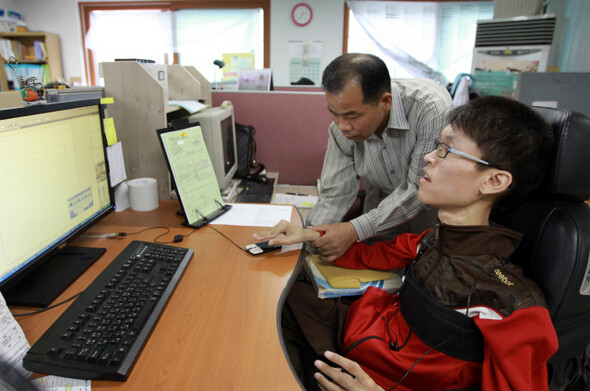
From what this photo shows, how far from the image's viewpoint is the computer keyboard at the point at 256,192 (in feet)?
5.63

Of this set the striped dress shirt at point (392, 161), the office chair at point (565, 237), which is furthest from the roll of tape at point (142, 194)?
the office chair at point (565, 237)

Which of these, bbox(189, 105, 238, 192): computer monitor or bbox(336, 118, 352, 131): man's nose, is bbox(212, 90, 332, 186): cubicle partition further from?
bbox(336, 118, 352, 131): man's nose

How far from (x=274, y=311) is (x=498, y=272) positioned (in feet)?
1.74

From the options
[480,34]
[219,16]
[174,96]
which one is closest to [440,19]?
[480,34]

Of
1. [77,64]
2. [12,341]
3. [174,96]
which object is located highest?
[77,64]

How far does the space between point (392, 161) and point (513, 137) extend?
63 centimetres

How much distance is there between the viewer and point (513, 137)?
90cm

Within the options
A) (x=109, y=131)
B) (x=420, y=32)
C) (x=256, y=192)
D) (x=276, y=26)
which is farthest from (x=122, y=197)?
Result: (x=420, y=32)

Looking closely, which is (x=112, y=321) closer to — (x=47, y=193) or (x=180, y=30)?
(x=47, y=193)

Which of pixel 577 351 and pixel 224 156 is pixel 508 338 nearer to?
pixel 577 351

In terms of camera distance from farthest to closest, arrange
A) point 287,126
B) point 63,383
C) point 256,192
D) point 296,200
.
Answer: point 287,126 < point 296,200 < point 256,192 < point 63,383

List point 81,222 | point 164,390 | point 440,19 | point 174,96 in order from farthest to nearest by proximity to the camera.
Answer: point 440,19
point 174,96
point 81,222
point 164,390

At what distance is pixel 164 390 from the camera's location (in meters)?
0.63

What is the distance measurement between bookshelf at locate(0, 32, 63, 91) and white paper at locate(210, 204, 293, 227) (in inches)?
208
